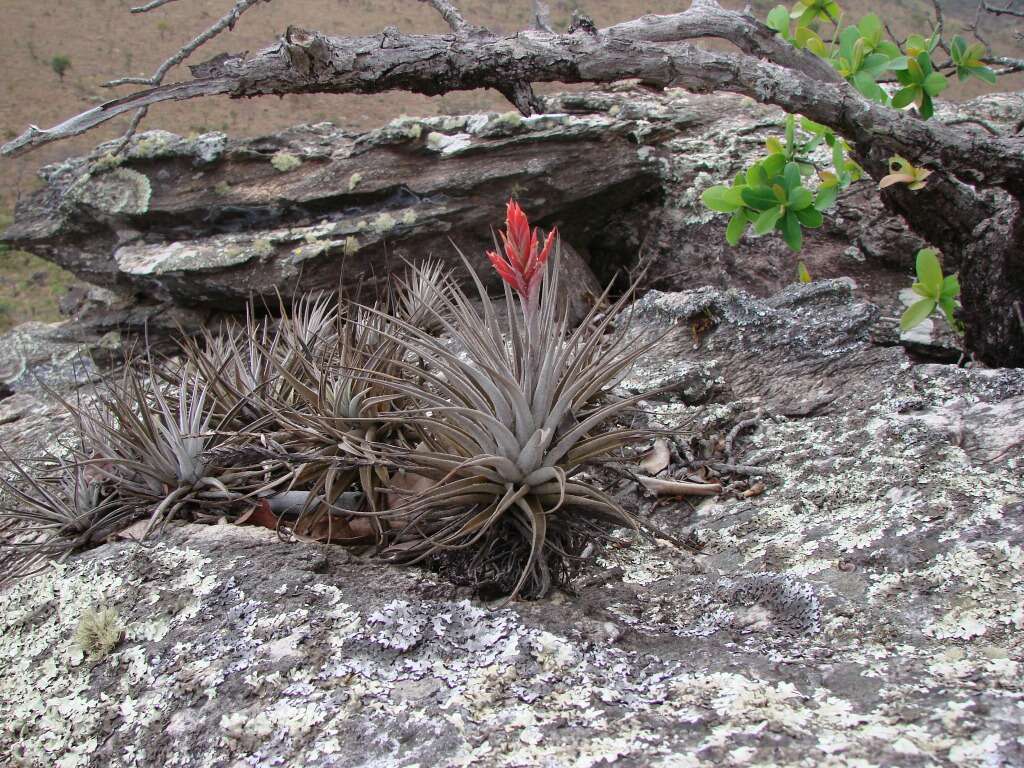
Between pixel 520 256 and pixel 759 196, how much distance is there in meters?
1.92

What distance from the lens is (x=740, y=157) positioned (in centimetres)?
579

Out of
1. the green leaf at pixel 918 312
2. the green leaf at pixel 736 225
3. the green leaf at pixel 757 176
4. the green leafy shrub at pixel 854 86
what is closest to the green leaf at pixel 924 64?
the green leafy shrub at pixel 854 86

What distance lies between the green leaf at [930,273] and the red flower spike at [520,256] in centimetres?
202

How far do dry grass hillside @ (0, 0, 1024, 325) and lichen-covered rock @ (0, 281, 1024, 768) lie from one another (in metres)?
16.4

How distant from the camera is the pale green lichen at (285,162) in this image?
566 centimetres

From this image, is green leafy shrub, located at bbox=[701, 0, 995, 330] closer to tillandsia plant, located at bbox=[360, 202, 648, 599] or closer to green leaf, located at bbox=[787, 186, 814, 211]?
green leaf, located at bbox=[787, 186, 814, 211]

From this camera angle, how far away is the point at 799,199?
3.46m

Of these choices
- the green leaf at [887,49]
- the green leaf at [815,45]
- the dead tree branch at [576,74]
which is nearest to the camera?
the dead tree branch at [576,74]

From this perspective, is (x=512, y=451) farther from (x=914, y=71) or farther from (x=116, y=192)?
(x=116, y=192)

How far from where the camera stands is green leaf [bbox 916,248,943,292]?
3229 mm

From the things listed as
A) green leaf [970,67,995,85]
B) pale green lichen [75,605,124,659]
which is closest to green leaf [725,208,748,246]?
green leaf [970,67,995,85]

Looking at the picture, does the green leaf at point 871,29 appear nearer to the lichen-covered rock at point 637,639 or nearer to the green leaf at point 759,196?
the green leaf at point 759,196

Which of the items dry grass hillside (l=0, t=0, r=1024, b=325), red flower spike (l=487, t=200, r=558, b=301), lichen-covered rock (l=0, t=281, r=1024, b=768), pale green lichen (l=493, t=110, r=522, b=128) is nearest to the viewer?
lichen-covered rock (l=0, t=281, r=1024, b=768)

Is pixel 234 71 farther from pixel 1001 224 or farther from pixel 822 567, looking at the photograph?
pixel 1001 224
